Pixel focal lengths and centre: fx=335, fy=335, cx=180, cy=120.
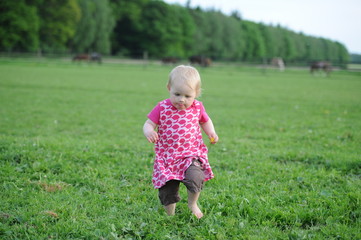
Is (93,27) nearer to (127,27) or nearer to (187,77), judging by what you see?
(127,27)

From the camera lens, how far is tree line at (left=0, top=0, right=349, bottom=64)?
5438 cm

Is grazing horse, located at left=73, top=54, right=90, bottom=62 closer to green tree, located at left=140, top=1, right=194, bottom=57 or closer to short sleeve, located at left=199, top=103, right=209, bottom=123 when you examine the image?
green tree, located at left=140, top=1, right=194, bottom=57

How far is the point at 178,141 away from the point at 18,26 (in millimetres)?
57859

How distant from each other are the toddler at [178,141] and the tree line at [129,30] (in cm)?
4176

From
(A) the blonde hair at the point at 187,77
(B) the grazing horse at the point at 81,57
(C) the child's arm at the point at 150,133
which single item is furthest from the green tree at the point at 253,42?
(C) the child's arm at the point at 150,133

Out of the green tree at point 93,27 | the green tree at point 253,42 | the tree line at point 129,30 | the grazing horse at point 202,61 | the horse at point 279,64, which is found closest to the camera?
the grazing horse at point 202,61

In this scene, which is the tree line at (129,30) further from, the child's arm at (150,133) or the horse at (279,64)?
the child's arm at (150,133)

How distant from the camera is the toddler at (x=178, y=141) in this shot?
10.8ft

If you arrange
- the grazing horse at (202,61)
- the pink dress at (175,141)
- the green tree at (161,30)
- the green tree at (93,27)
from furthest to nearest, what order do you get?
the green tree at (161,30) → the green tree at (93,27) → the grazing horse at (202,61) → the pink dress at (175,141)

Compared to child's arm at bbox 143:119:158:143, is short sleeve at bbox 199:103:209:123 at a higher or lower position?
higher

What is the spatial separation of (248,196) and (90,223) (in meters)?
1.82

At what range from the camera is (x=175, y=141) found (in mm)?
3406

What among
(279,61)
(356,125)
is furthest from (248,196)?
(279,61)

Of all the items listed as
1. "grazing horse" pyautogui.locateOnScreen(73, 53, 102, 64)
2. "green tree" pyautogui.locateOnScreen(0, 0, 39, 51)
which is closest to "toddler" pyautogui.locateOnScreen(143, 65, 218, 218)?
"grazing horse" pyautogui.locateOnScreen(73, 53, 102, 64)
